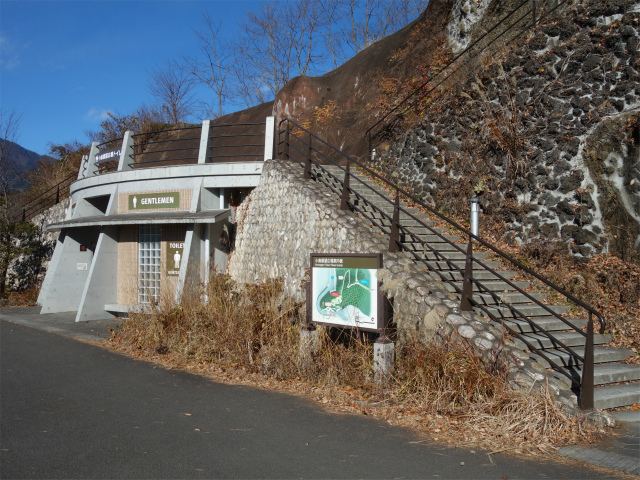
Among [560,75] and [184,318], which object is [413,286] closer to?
[184,318]

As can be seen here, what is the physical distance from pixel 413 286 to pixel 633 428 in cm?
311

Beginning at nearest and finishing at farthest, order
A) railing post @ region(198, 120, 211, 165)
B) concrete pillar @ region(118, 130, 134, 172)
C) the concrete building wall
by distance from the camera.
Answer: railing post @ region(198, 120, 211, 165), the concrete building wall, concrete pillar @ region(118, 130, 134, 172)

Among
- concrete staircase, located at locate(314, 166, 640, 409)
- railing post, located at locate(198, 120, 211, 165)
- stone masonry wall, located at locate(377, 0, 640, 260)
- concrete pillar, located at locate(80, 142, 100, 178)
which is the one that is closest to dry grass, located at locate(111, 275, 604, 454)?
concrete staircase, located at locate(314, 166, 640, 409)

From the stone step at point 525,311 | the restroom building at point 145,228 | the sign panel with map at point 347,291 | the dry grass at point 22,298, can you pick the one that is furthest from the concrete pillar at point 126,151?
the stone step at point 525,311

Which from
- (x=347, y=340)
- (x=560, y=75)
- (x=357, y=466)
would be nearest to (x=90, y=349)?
(x=347, y=340)

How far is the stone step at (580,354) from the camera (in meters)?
6.93

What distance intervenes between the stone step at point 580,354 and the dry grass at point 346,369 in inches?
47.1

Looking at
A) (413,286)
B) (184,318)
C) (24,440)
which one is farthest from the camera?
(184,318)

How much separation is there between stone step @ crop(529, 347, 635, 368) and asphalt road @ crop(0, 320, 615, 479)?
7.50ft

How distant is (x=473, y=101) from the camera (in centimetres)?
1240

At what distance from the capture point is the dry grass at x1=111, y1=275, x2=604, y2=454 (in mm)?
5543

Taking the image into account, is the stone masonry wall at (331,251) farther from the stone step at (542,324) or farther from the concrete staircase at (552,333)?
the concrete staircase at (552,333)

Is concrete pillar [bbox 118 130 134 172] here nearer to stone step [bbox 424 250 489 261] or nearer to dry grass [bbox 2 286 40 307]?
dry grass [bbox 2 286 40 307]

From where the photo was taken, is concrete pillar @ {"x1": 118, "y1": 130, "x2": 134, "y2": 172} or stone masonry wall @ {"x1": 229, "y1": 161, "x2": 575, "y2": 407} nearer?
stone masonry wall @ {"x1": 229, "y1": 161, "x2": 575, "y2": 407}
